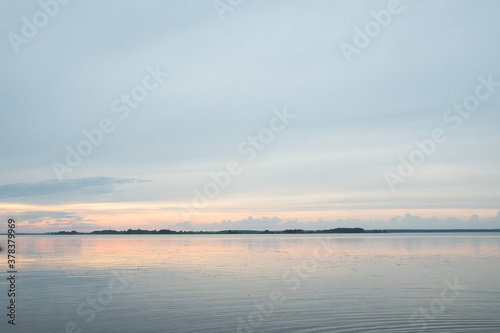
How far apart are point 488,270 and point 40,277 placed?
41.7 m

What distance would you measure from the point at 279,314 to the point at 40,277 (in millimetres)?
25186

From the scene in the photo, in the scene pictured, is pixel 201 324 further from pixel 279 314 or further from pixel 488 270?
pixel 488 270

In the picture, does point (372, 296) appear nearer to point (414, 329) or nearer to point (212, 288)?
point (414, 329)

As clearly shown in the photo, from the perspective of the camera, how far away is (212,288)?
3198cm

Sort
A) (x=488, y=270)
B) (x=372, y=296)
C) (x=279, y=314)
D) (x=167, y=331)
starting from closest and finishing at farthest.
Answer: (x=167, y=331), (x=279, y=314), (x=372, y=296), (x=488, y=270)

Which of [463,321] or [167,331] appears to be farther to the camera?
[463,321]

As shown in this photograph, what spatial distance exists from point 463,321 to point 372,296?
705cm

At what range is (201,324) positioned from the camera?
836 inches

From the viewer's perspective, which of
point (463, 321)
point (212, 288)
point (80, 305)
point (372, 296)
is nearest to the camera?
point (463, 321)

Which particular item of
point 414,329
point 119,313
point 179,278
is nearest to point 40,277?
point 179,278

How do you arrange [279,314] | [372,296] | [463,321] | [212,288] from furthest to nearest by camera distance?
[212,288]
[372,296]
[279,314]
[463,321]

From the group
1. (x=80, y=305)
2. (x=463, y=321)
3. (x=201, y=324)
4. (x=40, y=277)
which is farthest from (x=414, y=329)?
(x=40, y=277)

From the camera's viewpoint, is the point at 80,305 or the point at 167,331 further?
the point at 80,305

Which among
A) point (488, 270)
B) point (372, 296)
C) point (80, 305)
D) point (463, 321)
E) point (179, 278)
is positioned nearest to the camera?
point (463, 321)
